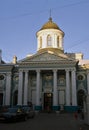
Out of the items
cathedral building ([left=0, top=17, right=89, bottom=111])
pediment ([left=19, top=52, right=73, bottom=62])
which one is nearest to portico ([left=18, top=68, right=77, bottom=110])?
cathedral building ([left=0, top=17, right=89, bottom=111])

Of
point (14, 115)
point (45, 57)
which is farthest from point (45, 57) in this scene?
point (14, 115)

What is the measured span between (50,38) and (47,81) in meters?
9.46

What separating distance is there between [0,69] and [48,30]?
41.3 feet

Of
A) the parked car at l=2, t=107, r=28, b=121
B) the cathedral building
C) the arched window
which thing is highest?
the arched window

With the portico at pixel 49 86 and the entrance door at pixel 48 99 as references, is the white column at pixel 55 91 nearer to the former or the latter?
the portico at pixel 49 86

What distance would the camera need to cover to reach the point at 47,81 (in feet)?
153

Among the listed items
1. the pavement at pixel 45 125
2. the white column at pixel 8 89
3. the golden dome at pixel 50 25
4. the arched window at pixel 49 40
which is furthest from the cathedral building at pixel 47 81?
the pavement at pixel 45 125

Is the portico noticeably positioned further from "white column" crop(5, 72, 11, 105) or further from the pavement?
the pavement

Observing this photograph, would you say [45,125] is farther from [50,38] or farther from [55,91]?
[50,38]

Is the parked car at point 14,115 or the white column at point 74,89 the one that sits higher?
the white column at point 74,89

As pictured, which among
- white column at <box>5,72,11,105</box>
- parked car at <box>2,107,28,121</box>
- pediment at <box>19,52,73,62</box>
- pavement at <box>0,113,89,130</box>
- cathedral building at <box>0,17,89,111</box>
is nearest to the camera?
pavement at <box>0,113,89,130</box>

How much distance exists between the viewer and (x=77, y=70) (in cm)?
4609

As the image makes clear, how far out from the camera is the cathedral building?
43.2m

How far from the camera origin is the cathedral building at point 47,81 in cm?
4319
